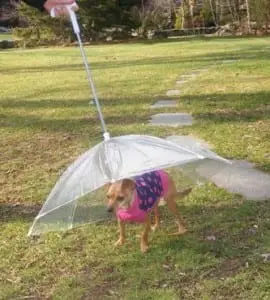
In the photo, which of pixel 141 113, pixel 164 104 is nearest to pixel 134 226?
pixel 141 113

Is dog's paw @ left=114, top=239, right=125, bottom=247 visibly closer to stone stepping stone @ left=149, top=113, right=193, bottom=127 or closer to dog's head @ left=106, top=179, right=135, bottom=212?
dog's head @ left=106, top=179, right=135, bottom=212

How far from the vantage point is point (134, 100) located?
859cm

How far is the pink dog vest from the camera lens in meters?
3.21

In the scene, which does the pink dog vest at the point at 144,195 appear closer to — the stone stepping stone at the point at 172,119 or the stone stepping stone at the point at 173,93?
the stone stepping stone at the point at 172,119

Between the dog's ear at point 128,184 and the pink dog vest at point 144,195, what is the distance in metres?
0.03

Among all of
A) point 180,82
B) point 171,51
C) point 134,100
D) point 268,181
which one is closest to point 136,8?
point 171,51

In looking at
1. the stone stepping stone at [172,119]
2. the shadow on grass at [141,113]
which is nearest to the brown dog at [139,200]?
the stone stepping stone at [172,119]

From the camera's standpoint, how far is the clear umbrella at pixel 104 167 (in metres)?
3.06

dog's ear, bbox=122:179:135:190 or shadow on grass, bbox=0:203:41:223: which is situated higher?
dog's ear, bbox=122:179:135:190

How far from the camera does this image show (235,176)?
4.50m

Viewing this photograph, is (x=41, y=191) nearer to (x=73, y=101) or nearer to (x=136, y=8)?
(x=73, y=101)

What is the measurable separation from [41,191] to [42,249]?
3.49 feet

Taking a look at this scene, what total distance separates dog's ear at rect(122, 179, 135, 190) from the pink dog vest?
3cm

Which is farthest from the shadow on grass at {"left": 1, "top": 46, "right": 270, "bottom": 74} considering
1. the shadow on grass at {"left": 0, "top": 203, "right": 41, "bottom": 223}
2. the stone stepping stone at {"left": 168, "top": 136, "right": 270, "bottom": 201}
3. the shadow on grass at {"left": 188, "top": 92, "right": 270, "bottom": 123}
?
the shadow on grass at {"left": 0, "top": 203, "right": 41, "bottom": 223}
